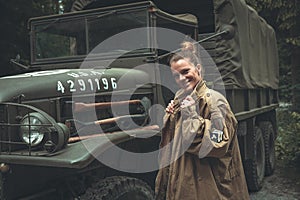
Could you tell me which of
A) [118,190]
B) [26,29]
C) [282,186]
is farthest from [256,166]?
[26,29]

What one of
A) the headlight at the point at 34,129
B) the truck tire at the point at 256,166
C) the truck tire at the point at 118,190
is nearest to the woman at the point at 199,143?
the truck tire at the point at 118,190

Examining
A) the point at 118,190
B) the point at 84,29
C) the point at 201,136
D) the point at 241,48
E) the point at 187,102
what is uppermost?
the point at 84,29

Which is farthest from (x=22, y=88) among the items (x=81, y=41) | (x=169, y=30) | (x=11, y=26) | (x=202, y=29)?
(x=11, y=26)

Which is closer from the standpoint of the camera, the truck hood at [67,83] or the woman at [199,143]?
the woman at [199,143]

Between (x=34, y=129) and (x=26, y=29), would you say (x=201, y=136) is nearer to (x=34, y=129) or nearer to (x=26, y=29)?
(x=34, y=129)

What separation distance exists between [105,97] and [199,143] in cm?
145

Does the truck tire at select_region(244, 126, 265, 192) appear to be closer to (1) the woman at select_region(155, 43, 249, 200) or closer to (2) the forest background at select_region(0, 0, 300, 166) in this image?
(2) the forest background at select_region(0, 0, 300, 166)

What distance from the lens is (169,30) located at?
391 centimetres

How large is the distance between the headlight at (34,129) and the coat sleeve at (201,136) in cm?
98

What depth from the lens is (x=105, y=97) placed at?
3346 millimetres

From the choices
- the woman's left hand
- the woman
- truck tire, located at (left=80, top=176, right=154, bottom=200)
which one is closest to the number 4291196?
truck tire, located at (left=80, top=176, right=154, bottom=200)

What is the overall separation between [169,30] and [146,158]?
4.42 feet

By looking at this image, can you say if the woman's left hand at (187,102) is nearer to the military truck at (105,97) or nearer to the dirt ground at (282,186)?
the military truck at (105,97)

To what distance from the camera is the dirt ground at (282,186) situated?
494 cm
